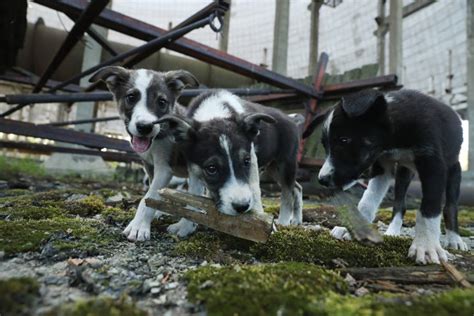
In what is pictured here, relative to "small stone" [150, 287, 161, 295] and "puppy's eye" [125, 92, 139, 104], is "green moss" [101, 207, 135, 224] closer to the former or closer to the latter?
"puppy's eye" [125, 92, 139, 104]

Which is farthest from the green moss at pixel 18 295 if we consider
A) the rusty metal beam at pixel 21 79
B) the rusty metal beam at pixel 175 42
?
the rusty metal beam at pixel 21 79

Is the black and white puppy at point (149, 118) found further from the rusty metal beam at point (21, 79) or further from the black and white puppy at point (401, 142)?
the rusty metal beam at point (21, 79)

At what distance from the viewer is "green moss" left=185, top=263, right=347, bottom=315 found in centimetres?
142

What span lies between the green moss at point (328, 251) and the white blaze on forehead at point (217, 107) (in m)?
1.24

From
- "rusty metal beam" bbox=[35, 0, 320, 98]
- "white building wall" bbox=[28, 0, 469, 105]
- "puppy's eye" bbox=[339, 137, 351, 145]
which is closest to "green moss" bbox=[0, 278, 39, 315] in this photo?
"puppy's eye" bbox=[339, 137, 351, 145]

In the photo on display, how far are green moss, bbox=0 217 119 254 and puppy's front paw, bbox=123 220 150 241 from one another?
0.33 ft

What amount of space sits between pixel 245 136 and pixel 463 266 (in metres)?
Answer: 1.80

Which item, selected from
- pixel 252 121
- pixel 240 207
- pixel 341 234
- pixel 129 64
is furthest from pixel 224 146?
pixel 129 64

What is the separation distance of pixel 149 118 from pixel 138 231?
3.20 ft

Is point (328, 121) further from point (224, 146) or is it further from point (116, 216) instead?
point (116, 216)

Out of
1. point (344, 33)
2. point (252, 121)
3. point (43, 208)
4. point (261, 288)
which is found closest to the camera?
point (261, 288)

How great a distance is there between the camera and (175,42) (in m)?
4.44

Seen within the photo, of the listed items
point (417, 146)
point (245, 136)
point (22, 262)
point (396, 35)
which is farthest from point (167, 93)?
point (396, 35)

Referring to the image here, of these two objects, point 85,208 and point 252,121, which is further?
point 85,208
